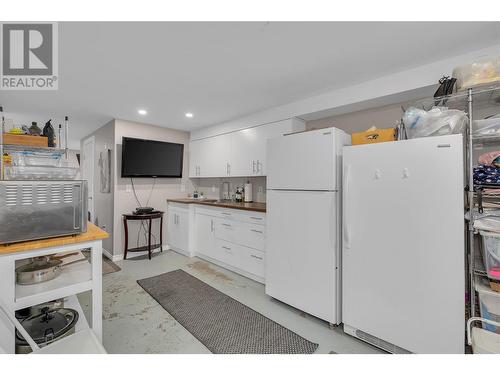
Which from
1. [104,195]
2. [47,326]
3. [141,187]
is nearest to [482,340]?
[47,326]

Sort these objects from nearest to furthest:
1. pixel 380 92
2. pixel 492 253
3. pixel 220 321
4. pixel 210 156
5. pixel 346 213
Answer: pixel 492 253 → pixel 346 213 → pixel 220 321 → pixel 380 92 → pixel 210 156

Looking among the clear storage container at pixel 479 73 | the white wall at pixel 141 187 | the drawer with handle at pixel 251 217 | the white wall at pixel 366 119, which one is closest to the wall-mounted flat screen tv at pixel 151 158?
the white wall at pixel 141 187

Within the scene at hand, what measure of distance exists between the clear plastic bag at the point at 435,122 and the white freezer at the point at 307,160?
0.53 m

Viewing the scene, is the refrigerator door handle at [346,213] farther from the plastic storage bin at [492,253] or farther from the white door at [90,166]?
the white door at [90,166]

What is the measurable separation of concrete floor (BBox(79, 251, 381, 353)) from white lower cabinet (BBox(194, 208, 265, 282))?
0.18m

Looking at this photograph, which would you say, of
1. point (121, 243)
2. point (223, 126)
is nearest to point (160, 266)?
point (121, 243)

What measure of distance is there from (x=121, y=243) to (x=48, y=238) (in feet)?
8.48

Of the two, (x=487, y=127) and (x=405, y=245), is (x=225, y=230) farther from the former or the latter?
(x=487, y=127)

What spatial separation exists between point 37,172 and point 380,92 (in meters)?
2.91

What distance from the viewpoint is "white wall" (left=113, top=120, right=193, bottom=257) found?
3.62m

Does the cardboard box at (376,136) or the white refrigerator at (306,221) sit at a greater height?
the cardboard box at (376,136)

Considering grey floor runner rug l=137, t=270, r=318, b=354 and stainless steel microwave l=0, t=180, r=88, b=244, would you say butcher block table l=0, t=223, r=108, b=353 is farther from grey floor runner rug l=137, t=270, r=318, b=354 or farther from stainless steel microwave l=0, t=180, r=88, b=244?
grey floor runner rug l=137, t=270, r=318, b=354

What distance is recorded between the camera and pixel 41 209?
4.21ft

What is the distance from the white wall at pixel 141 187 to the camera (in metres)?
3.62
